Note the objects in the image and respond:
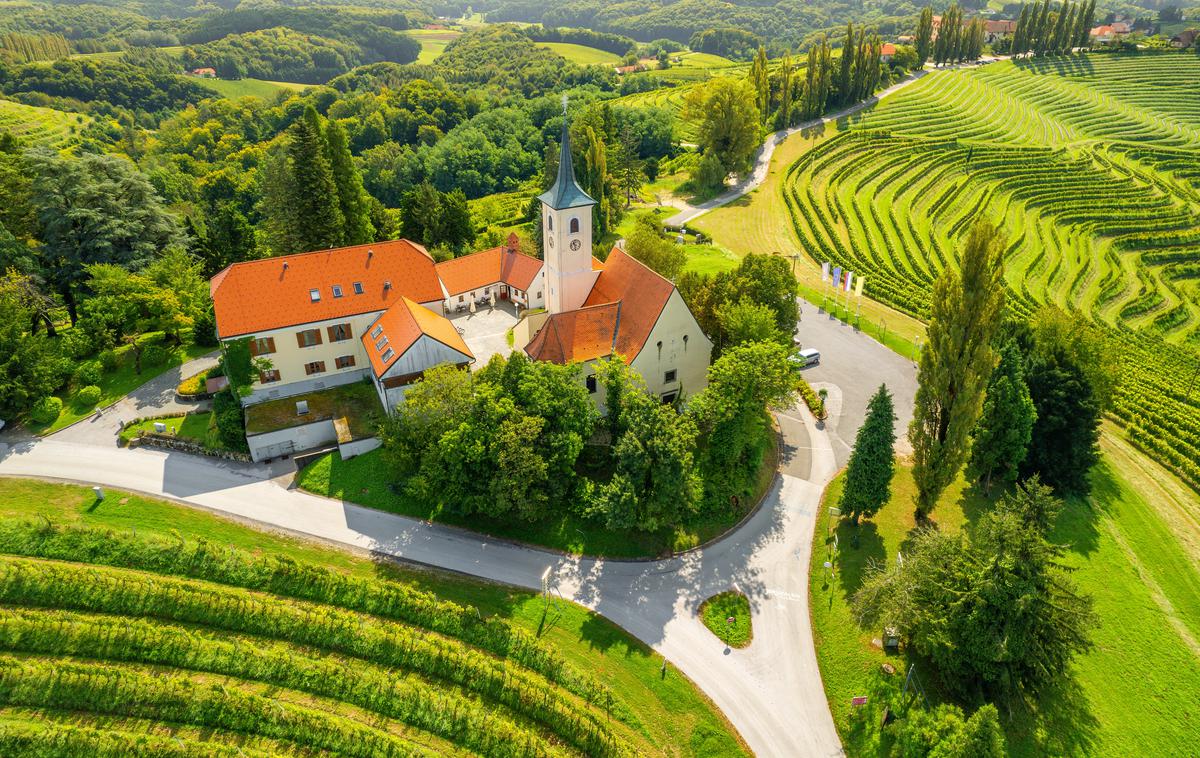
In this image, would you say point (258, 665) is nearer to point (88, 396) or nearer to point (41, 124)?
point (88, 396)

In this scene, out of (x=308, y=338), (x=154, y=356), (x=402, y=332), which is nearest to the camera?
(x=402, y=332)

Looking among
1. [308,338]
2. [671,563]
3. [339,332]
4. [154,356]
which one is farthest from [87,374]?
[671,563]

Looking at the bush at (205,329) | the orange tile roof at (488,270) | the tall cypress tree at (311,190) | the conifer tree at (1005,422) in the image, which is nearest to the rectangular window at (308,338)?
the bush at (205,329)

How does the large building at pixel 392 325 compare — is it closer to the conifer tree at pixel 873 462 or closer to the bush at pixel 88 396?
the bush at pixel 88 396

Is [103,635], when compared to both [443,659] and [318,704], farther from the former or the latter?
[443,659]

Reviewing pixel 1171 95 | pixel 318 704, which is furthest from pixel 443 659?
pixel 1171 95

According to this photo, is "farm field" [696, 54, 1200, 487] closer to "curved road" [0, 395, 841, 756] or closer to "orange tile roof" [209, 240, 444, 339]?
"curved road" [0, 395, 841, 756]
